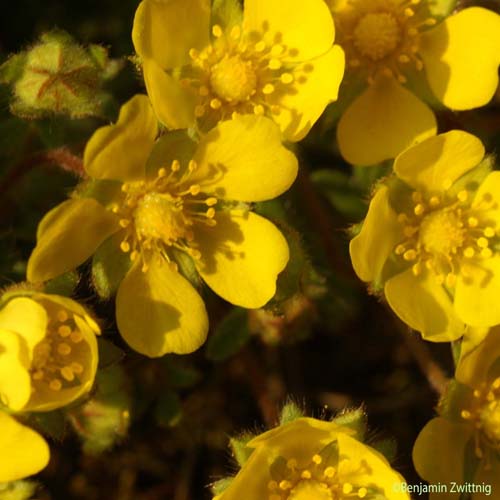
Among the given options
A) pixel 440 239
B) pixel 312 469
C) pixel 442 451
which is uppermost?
pixel 440 239

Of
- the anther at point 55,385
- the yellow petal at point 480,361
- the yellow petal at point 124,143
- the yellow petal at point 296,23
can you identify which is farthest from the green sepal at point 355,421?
the yellow petal at point 296,23

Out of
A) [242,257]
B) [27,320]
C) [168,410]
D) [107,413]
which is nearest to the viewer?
[27,320]

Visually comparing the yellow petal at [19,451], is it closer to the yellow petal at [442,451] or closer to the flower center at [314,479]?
the flower center at [314,479]

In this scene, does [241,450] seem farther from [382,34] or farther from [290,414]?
[382,34]

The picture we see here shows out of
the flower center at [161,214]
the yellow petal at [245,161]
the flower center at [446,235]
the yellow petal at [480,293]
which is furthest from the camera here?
the flower center at [446,235]

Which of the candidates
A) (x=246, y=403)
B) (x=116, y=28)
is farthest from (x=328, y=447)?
(x=116, y=28)

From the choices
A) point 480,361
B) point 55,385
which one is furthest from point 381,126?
point 55,385

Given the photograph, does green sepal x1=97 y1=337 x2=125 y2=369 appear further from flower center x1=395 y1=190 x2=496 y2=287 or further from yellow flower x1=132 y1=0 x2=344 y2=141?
flower center x1=395 y1=190 x2=496 y2=287
